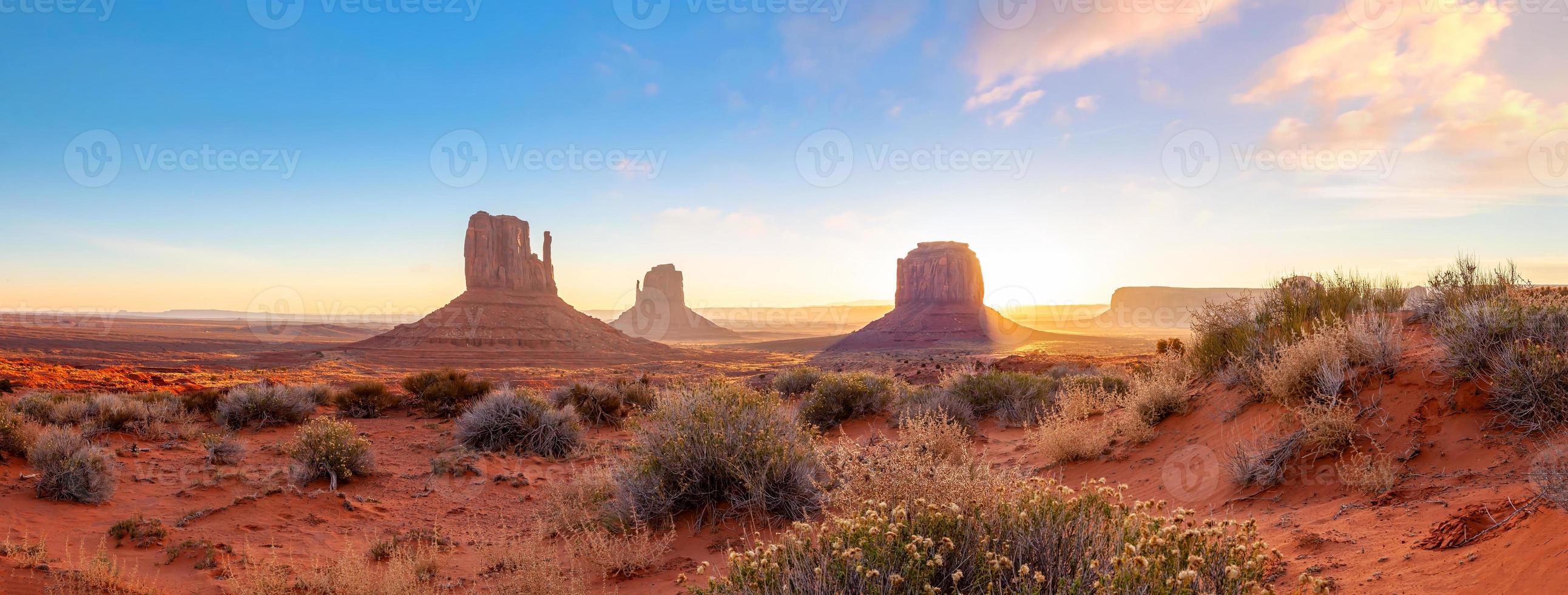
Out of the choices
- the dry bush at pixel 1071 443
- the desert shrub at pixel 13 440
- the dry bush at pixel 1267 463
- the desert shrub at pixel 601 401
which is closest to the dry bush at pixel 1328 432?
the dry bush at pixel 1267 463

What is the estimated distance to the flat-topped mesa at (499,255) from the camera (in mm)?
71938

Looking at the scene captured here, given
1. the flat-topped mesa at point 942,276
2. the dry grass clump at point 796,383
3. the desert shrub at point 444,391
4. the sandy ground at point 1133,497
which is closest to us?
the sandy ground at point 1133,497

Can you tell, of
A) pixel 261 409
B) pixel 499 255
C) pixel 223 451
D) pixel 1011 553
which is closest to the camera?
pixel 1011 553

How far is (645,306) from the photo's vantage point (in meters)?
131

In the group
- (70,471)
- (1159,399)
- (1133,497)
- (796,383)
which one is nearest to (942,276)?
(796,383)

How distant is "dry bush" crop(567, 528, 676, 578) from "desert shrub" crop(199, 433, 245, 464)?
768 centimetres

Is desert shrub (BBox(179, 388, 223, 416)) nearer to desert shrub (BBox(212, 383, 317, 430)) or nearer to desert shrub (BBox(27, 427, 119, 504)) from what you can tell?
desert shrub (BBox(212, 383, 317, 430))

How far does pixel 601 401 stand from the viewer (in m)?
15.7

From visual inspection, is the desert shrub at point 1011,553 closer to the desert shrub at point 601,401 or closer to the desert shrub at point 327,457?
the desert shrub at point 327,457

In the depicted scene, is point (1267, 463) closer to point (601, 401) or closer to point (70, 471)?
point (70, 471)

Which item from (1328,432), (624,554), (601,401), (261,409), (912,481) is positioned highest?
(912,481)

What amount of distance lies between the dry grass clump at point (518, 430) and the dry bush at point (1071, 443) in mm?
7789

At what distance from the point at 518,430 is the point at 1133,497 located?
9.90 metres

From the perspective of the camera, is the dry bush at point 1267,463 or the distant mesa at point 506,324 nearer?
the dry bush at point 1267,463
